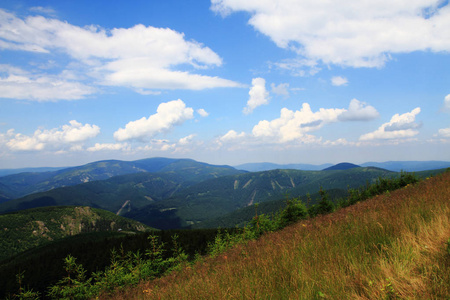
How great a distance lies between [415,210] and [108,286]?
12.2m

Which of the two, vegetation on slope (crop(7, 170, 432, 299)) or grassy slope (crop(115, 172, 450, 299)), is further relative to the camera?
vegetation on slope (crop(7, 170, 432, 299))

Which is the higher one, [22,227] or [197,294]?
[197,294]

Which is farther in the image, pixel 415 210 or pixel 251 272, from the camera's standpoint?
pixel 415 210

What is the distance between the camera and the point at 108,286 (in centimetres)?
975

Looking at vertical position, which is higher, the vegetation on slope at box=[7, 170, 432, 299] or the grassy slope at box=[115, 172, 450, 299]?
the grassy slope at box=[115, 172, 450, 299]

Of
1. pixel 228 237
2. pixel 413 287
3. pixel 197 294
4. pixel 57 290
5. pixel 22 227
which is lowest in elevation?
pixel 22 227

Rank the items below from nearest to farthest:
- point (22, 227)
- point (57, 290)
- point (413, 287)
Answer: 1. point (413, 287)
2. point (57, 290)
3. point (22, 227)

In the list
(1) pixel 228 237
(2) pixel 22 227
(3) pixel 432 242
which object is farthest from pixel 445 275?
(2) pixel 22 227

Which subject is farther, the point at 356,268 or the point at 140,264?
the point at 140,264

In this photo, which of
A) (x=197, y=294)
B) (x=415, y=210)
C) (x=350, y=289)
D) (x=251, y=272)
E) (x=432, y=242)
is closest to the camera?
(x=350, y=289)

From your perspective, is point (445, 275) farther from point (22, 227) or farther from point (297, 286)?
point (22, 227)

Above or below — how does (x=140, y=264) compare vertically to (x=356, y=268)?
below

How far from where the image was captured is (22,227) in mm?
191500

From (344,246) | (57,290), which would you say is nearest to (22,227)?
(57,290)
